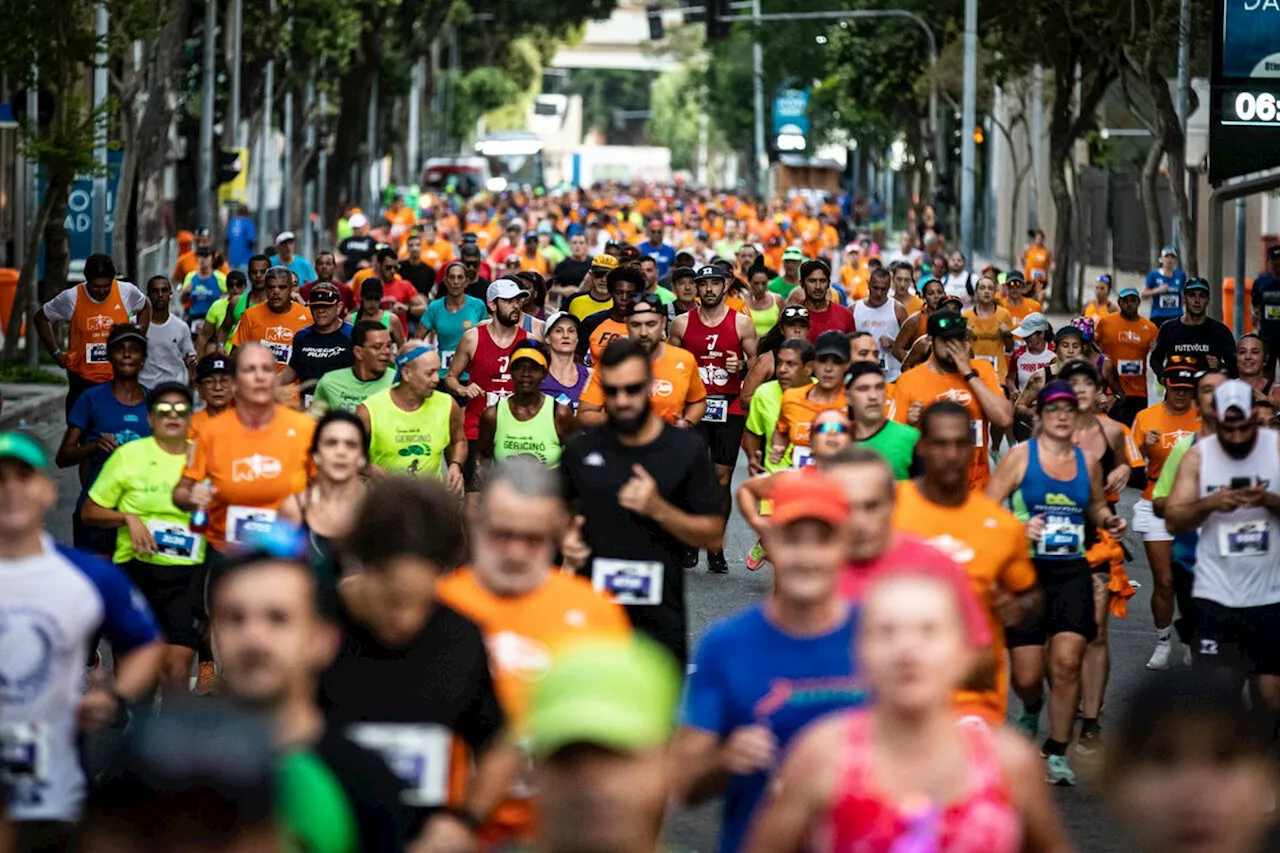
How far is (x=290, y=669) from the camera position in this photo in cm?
484

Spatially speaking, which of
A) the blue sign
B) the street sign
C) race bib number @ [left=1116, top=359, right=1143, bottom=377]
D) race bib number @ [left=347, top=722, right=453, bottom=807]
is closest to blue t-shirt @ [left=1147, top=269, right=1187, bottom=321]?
the street sign

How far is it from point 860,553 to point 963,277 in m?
22.0

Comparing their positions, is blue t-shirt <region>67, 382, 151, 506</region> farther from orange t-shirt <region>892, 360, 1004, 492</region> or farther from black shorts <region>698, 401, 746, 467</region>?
black shorts <region>698, 401, 746, 467</region>

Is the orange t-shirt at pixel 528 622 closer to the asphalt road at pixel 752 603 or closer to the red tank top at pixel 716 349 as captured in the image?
the asphalt road at pixel 752 603

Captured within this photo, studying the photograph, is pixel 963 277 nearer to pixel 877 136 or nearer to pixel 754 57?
pixel 877 136

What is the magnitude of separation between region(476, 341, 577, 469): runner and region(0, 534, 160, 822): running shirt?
497cm

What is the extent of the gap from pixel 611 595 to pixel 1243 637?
103 inches

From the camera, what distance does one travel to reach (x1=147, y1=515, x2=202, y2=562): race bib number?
9.82 meters

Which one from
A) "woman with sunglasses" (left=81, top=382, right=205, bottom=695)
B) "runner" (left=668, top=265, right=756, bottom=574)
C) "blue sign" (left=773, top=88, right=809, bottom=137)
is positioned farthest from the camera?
"blue sign" (left=773, top=88, right=809, bottom=137)

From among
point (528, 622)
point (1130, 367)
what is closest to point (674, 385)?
point (1130, 367)

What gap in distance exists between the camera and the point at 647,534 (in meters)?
8.27

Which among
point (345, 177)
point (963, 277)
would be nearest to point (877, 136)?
point (345, 177)

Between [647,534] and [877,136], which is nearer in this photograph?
[647,534]

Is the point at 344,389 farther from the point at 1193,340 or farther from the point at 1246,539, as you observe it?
the point at 1193,340
